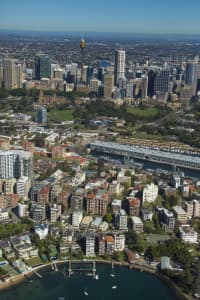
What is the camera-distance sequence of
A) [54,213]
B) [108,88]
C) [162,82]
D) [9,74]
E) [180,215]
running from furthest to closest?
[9,74]
[162,82]
[108,88]
[180,215]
[54,213]

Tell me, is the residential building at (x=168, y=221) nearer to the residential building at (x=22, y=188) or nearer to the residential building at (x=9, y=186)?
the residential building at (x=22, y=188)

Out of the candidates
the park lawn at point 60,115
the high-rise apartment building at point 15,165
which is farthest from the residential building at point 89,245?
the park lawn at point 60,115

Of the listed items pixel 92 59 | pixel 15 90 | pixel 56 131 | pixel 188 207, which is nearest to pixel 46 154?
pixel 56 131

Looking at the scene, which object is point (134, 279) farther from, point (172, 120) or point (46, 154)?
point (172, 120)

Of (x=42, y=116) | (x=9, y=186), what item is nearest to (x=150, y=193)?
(x=9, y=186)

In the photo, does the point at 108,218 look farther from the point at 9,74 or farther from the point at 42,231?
the point at 9,74

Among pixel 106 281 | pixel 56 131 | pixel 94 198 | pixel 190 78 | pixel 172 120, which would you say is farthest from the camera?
pixel 190 78

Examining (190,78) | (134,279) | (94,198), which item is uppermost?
(190,78)
